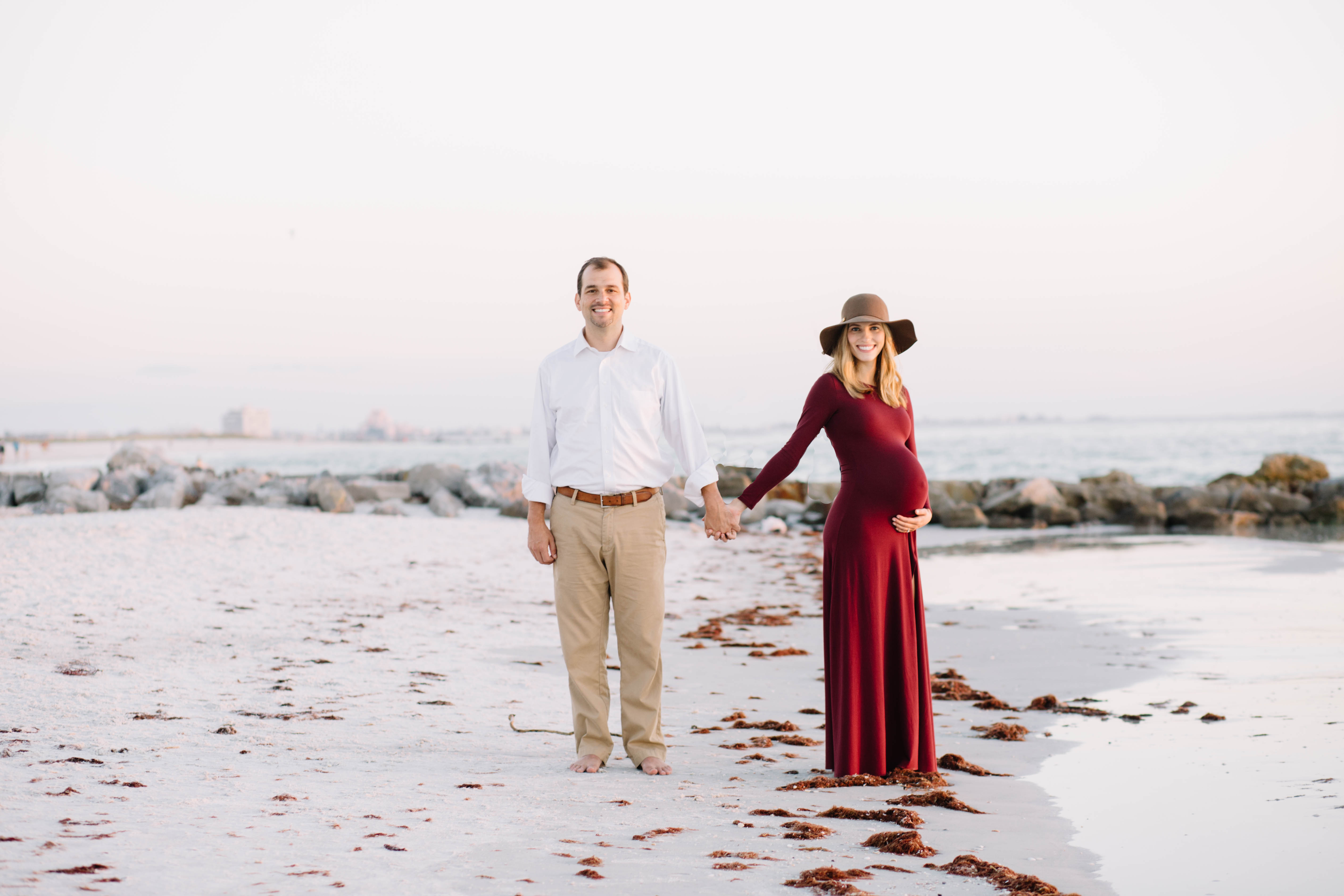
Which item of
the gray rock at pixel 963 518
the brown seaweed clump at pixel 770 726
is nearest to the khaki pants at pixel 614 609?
the brown seaweed clump at pixel 770 726

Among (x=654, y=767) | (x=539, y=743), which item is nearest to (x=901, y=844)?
(x=654, y=767)

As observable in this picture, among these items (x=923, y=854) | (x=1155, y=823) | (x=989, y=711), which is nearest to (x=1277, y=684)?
(x=989, y=711)

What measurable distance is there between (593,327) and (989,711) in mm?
3091

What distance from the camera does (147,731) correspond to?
4.62m

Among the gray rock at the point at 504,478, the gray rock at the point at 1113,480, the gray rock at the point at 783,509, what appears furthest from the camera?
the gray rock at the point at 1113,480

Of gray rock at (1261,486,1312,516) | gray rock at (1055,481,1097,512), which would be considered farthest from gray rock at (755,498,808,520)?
gray rock at (1261,486,1312,516)

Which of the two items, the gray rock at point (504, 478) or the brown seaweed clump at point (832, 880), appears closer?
the brown seaweed clump at point (832, 880)

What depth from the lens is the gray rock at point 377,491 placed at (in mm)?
19031

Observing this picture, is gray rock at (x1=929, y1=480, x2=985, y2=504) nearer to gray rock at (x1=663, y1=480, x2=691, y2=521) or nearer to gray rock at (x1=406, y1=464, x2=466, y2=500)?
gray rock at (x1=663, y1=480, x2=691, y2=521)

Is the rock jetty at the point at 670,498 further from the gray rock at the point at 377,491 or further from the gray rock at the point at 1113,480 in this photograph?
the gray rock at the point at 1113,480

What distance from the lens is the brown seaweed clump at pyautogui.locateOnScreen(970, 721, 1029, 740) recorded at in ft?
17.0

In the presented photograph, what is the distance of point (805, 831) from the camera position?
11.7 ft

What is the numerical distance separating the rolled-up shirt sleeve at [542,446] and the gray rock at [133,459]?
1882cm

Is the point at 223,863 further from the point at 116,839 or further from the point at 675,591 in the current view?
the point at 675,591
